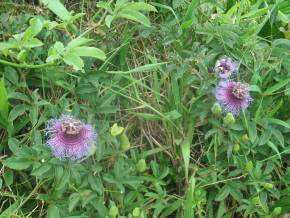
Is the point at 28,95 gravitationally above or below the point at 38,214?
above

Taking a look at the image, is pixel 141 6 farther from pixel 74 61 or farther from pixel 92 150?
pixel 92 150

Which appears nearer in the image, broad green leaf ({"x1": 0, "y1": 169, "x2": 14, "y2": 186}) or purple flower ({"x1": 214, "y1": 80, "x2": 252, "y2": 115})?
broad green leaf ({"x1": 0, "y1": 169, "x2": 14, "y2": 186})

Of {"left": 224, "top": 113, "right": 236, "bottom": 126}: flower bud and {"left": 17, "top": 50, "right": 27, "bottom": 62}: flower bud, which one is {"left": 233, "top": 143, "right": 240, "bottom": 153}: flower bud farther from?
{"left": 17, "top": 50, "right": 27, "bottom": 62}: flower bud

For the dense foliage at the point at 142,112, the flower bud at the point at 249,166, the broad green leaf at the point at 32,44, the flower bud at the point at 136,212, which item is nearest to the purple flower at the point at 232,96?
the dense foliage at the point at 142,112

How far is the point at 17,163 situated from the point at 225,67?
565 mm

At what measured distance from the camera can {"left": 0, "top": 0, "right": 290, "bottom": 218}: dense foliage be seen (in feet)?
4.27

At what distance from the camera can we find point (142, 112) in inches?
59.3

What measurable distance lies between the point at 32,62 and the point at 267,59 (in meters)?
0.63

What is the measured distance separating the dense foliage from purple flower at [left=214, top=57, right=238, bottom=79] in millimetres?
27

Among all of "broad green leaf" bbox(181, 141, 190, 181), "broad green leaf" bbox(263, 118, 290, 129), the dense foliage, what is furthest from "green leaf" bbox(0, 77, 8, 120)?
"broad green leaf" bbox(263, 118, 290, 129)

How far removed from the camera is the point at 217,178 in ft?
4.75

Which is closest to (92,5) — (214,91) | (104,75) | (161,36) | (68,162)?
(161,36)

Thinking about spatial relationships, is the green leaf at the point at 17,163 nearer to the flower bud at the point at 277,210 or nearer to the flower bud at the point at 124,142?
the flower bud at the point at 124,142

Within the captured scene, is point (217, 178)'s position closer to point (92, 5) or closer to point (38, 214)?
point (38, 214)
